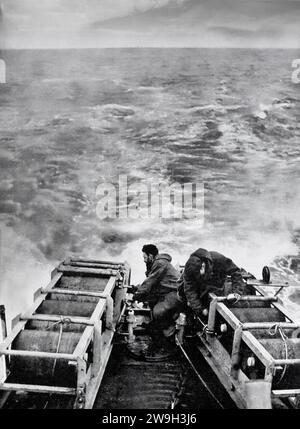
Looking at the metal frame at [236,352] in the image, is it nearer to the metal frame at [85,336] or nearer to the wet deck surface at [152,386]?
the wet deck surface at [152,386]

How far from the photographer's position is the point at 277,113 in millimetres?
11891

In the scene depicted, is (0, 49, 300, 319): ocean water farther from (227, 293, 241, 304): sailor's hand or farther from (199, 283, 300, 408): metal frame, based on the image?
(227, 293, 241, 304): sailor's hand

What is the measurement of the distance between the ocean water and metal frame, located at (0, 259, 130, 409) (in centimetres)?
676

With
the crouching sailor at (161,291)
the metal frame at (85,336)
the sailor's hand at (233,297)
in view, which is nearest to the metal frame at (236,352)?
the sailor's hand at (233,297)

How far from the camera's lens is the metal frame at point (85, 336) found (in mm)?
2641

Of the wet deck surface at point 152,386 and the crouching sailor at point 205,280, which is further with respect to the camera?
the crouching sailor at point 205,280

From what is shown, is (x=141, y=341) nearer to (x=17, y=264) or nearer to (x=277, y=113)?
(x=17, y=264)

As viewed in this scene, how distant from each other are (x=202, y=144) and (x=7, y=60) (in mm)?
5791

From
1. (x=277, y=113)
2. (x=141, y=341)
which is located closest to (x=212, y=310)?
(x=141, y=341)

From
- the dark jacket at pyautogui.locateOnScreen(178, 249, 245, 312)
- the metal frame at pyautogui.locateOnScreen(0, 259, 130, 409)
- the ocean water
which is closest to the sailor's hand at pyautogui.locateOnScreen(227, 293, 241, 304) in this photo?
the dark jacket at pyautogui.locateOnScreen(178, 249, 245, 312)

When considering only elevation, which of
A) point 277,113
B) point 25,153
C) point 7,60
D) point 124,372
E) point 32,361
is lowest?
point 124,372

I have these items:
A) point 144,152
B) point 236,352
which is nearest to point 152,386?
point 236,352

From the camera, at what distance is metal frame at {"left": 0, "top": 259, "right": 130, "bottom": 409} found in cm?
264

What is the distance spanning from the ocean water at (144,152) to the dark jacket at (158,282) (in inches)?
270
